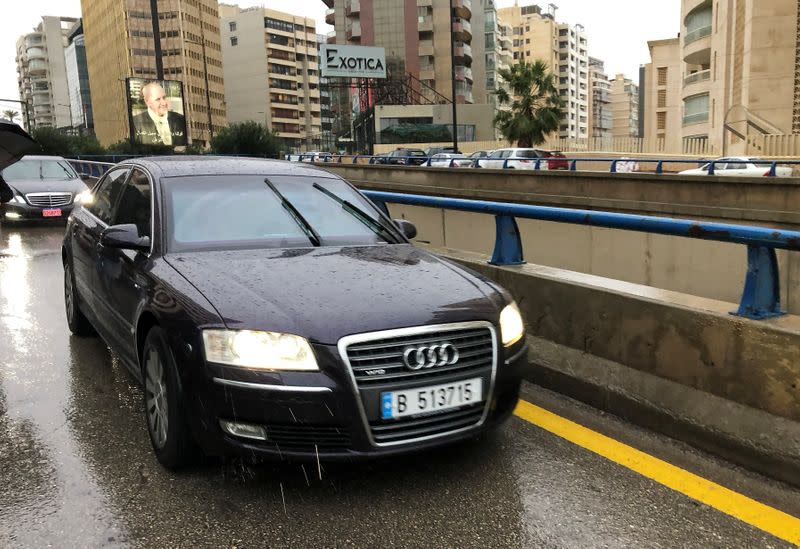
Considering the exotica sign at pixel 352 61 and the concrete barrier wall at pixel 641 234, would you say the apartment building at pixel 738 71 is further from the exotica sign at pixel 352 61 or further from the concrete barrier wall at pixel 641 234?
the exotica sign at pixel 352 61

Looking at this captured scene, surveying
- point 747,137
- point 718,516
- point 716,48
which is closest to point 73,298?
point 718,516

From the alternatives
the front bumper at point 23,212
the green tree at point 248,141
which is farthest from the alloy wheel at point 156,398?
the green tree at point 248,141

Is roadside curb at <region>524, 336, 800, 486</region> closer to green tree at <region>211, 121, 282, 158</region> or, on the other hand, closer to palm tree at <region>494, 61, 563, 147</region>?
palm tree at <region>494, 61, 563, 147</region>

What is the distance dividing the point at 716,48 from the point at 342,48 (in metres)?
42.7

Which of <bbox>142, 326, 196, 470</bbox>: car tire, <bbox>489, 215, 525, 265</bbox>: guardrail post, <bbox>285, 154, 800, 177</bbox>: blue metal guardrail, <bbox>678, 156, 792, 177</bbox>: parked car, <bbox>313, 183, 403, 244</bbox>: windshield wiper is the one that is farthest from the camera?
<bbox>285, 154, 800, 177</bbox>: blue metal guardrail

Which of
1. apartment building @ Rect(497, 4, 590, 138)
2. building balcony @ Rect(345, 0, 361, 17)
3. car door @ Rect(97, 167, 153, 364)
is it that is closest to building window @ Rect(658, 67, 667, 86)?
building balcony @ Rect(345, 0, 361, 17)

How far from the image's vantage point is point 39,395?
183 inches

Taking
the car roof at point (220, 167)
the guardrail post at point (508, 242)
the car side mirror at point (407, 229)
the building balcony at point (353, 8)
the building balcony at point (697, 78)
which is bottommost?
the guardrail post at point (508, 242)

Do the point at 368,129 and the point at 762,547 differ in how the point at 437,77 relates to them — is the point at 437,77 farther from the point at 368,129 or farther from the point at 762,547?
the point at 762,547

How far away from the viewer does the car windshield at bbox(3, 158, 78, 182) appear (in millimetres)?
15625

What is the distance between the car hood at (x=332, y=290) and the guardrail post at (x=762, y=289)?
122cm

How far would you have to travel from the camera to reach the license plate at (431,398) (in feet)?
9.83

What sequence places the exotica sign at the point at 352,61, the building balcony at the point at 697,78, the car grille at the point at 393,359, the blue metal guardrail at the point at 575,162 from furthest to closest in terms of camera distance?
the exotica sign at the point at 352,61, the building balcony at the point at 697,78, the blue metal guardrail at the point at 575,162, the car grille at the point at 393,359

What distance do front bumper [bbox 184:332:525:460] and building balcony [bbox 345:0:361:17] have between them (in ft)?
311
